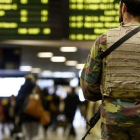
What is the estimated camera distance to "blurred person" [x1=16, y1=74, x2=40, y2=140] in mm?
11008

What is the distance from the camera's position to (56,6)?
748 centimetres

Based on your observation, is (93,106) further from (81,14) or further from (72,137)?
(72,137)

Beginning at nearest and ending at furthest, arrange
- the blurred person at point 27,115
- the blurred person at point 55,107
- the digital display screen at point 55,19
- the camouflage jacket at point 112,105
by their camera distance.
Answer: the camouflage jacket at point 112,105, the digital display screen at point 55,19, the blurred person at point 27,115, the blurred person at point 55,107

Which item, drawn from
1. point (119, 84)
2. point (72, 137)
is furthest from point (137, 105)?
point (72, 137)

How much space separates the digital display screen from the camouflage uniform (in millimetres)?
3855

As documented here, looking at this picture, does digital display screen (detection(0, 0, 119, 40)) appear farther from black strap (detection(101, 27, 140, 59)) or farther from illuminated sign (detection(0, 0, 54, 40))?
black strap (detection(101, 27, 140, 59))

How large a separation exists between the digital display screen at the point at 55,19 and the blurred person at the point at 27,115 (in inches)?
139

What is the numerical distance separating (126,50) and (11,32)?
4193 mm

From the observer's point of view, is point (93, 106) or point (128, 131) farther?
point (93, 106)

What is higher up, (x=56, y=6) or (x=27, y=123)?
(x=56, y=6)

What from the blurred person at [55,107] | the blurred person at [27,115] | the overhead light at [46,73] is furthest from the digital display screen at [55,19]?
the overhead light at [46,73]

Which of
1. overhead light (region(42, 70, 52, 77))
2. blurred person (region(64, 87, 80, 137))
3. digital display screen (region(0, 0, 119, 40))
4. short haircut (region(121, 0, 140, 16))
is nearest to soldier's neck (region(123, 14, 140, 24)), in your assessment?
short haircut (region(121, 0, 140, 16))

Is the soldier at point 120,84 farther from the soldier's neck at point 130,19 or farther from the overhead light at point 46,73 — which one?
the overhead light at point 46,73

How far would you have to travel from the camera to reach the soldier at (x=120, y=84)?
11.2ft
